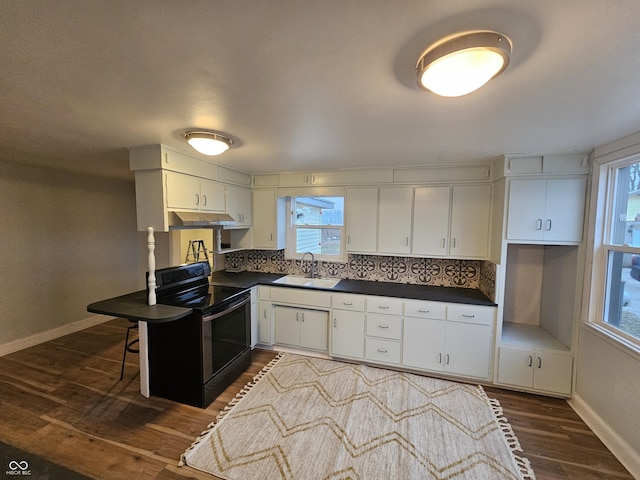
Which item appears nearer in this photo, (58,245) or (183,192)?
(183,192)

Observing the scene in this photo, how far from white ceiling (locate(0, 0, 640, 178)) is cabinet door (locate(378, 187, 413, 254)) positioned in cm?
99

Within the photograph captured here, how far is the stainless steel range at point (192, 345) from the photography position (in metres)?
2.37

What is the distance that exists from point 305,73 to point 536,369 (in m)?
3.32

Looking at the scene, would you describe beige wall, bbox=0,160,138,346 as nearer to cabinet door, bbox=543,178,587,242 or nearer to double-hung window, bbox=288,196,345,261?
double-hung window, bbox=288,196,345,261

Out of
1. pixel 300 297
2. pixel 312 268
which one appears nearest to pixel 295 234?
pixel 312 268

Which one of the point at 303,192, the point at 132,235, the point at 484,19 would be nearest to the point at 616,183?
the point at 484,19

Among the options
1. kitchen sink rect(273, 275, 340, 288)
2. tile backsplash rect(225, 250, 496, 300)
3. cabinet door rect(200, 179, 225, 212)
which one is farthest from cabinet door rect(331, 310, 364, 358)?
cabinet door rect(200, 179, 225, 212)

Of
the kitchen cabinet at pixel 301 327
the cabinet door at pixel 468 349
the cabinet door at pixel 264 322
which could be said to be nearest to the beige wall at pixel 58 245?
the cabinet door at pixel 264 322

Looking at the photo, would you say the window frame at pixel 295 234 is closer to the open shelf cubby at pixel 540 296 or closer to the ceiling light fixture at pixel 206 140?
the ceiling light fixture at pixel 206 140

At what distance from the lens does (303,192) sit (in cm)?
360

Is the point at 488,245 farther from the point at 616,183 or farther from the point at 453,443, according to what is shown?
the point at 453,443

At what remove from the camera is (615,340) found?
6.63 ft

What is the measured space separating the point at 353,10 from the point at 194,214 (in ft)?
8.15

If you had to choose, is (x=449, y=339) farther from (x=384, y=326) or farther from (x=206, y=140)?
(x=206, y=140)
